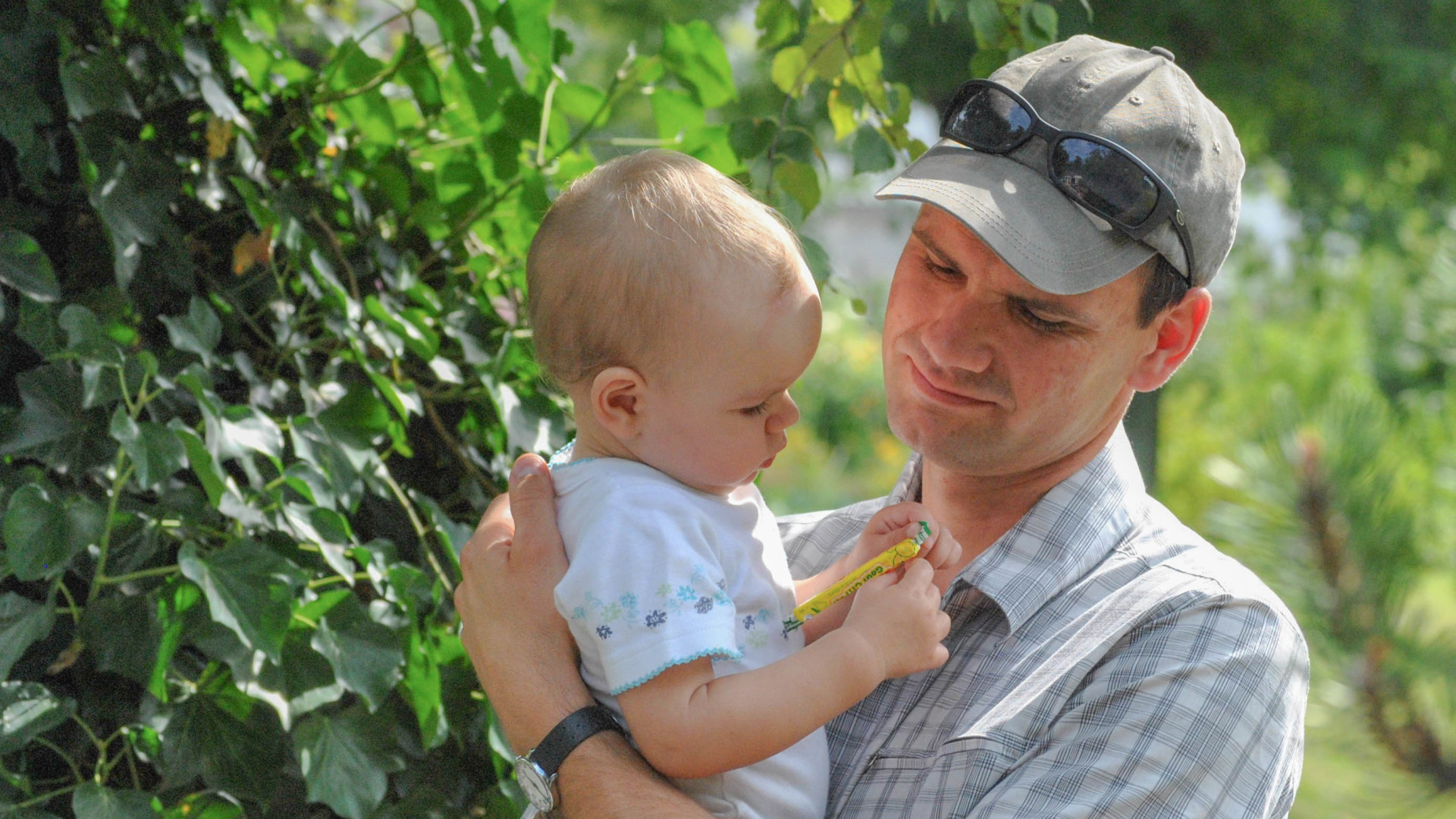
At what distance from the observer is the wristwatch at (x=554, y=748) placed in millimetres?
1247

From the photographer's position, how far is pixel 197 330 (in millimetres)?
1420

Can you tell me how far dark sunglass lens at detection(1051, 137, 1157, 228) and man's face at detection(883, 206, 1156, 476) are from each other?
0.10 meters

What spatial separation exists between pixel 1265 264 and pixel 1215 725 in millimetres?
7495

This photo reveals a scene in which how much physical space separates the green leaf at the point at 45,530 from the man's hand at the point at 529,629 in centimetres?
41

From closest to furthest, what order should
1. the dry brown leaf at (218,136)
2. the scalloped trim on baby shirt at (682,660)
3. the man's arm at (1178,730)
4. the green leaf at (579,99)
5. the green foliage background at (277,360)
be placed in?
the scalloped trim on baby shirt at (682,660) < the man's arm at (1178,730) < the green foliage background at (277,360) < the dry brown leaf at (218,136) < the green leaf at (579,99)

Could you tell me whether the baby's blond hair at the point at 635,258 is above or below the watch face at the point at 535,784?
above

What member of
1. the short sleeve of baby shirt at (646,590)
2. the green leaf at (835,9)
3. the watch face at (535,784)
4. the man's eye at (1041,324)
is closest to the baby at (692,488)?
the short sleeve of baby shirt at (646,590)

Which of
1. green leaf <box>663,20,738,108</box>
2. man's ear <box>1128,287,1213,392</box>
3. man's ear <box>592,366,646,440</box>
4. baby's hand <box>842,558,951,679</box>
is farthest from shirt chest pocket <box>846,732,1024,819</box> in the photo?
green leaf <box>663,20,738,108</box>

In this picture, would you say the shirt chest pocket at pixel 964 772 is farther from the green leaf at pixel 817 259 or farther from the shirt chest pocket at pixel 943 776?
the green leaf at pixel 817 259

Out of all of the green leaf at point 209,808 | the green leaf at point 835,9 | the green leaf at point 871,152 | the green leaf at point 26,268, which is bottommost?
the green leaf at point 209,808

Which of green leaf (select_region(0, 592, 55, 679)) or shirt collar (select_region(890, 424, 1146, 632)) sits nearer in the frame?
green leaf (select_region(0, 592, 55, 679))

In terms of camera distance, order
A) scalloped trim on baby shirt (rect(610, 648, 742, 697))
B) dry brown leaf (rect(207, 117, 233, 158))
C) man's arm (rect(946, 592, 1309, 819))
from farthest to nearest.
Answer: dry brown leaf (rect(207, 117, 233, 158)) → man's arm (rect(946, 592, 1309, 819)) → scalloped trim on baby shirt (rect(610, 648, 742, 697))

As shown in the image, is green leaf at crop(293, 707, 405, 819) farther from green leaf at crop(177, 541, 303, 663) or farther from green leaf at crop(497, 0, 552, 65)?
green leaf at crop(497, 0, 552, 65)

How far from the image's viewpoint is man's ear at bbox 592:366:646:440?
3.97 ft
